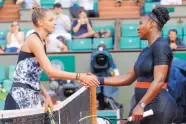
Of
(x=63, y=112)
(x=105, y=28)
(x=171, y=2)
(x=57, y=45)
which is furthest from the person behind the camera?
(x=171, y=2)

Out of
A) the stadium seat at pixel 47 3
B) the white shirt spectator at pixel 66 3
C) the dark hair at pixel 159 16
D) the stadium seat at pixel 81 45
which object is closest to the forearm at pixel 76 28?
the stadium seat at pixel 81 45

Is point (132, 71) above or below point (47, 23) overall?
below

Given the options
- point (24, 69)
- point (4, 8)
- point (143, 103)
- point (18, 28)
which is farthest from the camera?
point (4, 8)

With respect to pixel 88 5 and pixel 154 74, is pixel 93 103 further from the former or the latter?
pixel 88 5

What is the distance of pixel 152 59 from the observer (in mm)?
5453

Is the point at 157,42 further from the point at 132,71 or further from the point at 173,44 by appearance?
the point at 173,44

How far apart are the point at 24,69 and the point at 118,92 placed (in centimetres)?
602

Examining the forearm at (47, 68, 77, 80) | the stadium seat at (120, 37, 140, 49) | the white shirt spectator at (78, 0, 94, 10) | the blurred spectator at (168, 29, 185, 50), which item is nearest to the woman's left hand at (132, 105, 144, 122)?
the forearm at (47, 68, 77, 80)

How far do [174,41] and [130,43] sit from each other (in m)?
1.02

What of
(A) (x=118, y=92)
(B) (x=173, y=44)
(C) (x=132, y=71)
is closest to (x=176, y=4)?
(B) (x=173, y=44)

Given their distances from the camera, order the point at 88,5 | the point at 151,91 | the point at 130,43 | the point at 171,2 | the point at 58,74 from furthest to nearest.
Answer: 1. the point at 88,5
2. the point at 171,2
3. the point at 130,43
4. the point at 58,74
5. the point at 151,91

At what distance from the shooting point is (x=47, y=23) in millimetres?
5742

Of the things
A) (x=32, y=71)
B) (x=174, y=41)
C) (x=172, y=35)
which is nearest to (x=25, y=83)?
(x=32, y=71)

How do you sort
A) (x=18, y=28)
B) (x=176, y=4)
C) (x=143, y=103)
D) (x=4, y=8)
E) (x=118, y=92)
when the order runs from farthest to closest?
(x=4, y=8), (x=176, y=4), (x=18, y=28), (x=118, y=92), (x=143, y=103)
